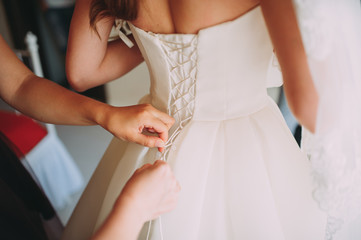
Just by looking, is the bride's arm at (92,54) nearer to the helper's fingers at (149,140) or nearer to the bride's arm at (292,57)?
the helper's fingers at (149,140)

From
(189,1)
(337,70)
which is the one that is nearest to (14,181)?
(189,1)

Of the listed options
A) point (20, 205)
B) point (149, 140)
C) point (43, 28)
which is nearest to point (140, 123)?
point (149, 140)

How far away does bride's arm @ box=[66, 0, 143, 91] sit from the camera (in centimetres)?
67

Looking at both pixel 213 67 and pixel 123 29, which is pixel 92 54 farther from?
pixel 213 67

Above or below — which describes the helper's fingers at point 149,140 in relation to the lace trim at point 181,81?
below

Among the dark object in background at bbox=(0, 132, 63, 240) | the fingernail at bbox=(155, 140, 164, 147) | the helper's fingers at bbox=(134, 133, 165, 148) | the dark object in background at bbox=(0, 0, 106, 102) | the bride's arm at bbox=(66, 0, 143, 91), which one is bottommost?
the dark object in background at bbox=(0, 132, 63, 240)

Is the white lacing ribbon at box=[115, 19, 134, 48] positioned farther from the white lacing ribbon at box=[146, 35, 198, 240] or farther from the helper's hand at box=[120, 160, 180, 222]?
the helper's hand at box=[120, 160, 180, 222]

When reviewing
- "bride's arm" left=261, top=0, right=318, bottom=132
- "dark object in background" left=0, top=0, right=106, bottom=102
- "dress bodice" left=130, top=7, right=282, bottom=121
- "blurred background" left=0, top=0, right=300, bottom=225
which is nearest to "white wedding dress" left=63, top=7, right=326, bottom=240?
"dress bodice" left=130, top=7, right=282, bottom=121

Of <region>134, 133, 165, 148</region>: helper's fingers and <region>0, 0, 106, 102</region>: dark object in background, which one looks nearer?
<region>134, 133, 165, 148</region>: helper's fingers

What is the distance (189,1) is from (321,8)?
0.70 feet

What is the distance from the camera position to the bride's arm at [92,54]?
2.19 ft

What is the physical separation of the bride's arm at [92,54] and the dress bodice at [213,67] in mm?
118

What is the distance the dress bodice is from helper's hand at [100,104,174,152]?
6 cm

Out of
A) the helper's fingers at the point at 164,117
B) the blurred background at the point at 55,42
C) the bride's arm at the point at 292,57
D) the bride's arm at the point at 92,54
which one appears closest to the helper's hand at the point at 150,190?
the helper's fingers at the point at 164,117
